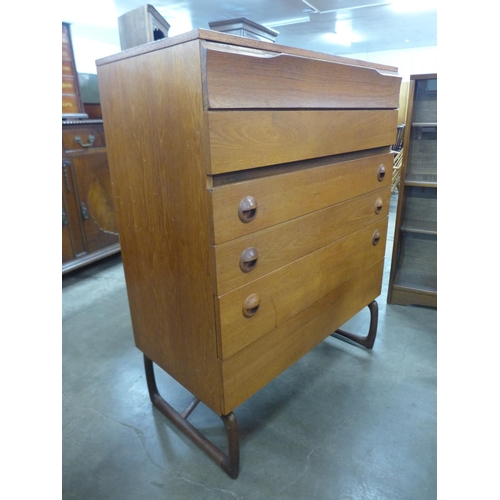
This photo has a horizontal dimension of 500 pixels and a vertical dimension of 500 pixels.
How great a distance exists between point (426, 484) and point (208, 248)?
1003 mm

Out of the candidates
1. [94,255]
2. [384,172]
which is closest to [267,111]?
[384,172]

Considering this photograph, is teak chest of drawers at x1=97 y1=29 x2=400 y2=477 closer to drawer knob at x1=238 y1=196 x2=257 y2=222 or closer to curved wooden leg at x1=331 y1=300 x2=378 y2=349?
drawer knob at x1=238 y1=196 x2=257 y2=222

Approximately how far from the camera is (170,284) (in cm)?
104

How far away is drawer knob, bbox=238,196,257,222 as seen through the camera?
86cm

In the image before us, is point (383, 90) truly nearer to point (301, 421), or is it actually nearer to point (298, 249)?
point (298, 249)

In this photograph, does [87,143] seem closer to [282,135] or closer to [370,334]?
[282,135]

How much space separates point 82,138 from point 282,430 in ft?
7.19

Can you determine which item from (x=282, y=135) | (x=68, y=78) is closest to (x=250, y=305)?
(x=282, y=135)

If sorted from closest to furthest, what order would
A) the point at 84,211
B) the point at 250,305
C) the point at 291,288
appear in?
the point at 250,305 < the point at 291,288 < the point at 84,211

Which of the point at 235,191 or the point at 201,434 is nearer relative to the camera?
the point at 235,191

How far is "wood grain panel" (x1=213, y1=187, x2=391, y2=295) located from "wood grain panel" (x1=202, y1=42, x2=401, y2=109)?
310 millimetres

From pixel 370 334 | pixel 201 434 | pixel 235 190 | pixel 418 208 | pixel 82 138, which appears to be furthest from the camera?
pixel 82 138

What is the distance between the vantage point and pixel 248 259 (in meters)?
0.92

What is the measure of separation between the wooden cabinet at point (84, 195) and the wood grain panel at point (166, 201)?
60.3 inches
